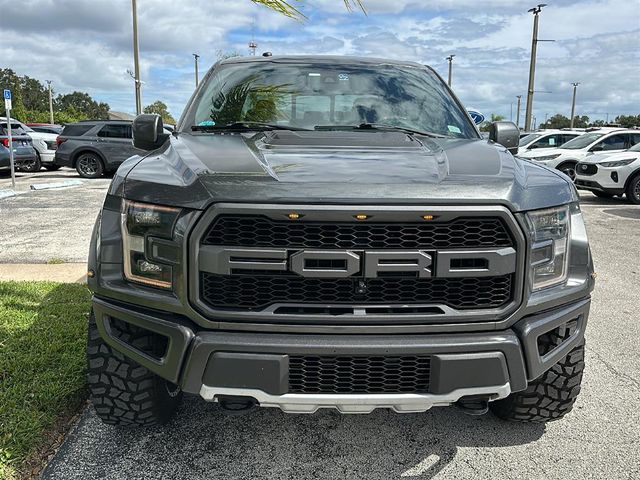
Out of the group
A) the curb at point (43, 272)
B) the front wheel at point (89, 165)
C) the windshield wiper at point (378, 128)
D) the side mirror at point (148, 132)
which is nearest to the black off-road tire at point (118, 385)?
the side mirror at point (148, 132)

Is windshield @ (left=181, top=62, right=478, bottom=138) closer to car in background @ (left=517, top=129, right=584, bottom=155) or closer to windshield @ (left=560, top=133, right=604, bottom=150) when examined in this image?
windshield @ (left=560, top=133, right=604, bottom=150)

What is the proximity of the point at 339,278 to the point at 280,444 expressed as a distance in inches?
44.5

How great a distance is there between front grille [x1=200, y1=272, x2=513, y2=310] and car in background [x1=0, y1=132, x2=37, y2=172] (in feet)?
50.4

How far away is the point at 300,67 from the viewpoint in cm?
377

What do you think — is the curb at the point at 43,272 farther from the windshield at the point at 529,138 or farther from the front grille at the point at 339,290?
the windshield at the point at 529,138

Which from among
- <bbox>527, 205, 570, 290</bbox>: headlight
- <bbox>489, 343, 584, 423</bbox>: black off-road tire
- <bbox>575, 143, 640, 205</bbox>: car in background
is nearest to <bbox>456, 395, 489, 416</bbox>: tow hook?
<bbox>489, 343, 584, 423</bbox>: black off-road tire

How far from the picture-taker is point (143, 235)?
2.21 meters

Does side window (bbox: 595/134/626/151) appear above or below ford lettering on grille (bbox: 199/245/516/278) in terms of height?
above

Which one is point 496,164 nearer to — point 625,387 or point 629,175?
point 625,387

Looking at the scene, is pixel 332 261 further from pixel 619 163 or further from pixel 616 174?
pixel 619 163

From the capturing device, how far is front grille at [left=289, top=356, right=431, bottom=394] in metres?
2.16

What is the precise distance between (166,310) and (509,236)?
1.32m

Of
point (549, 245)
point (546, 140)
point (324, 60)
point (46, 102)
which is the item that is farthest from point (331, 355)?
point (46, 102)

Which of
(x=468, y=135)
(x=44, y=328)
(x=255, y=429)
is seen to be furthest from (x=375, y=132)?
(x=44, y=328)
